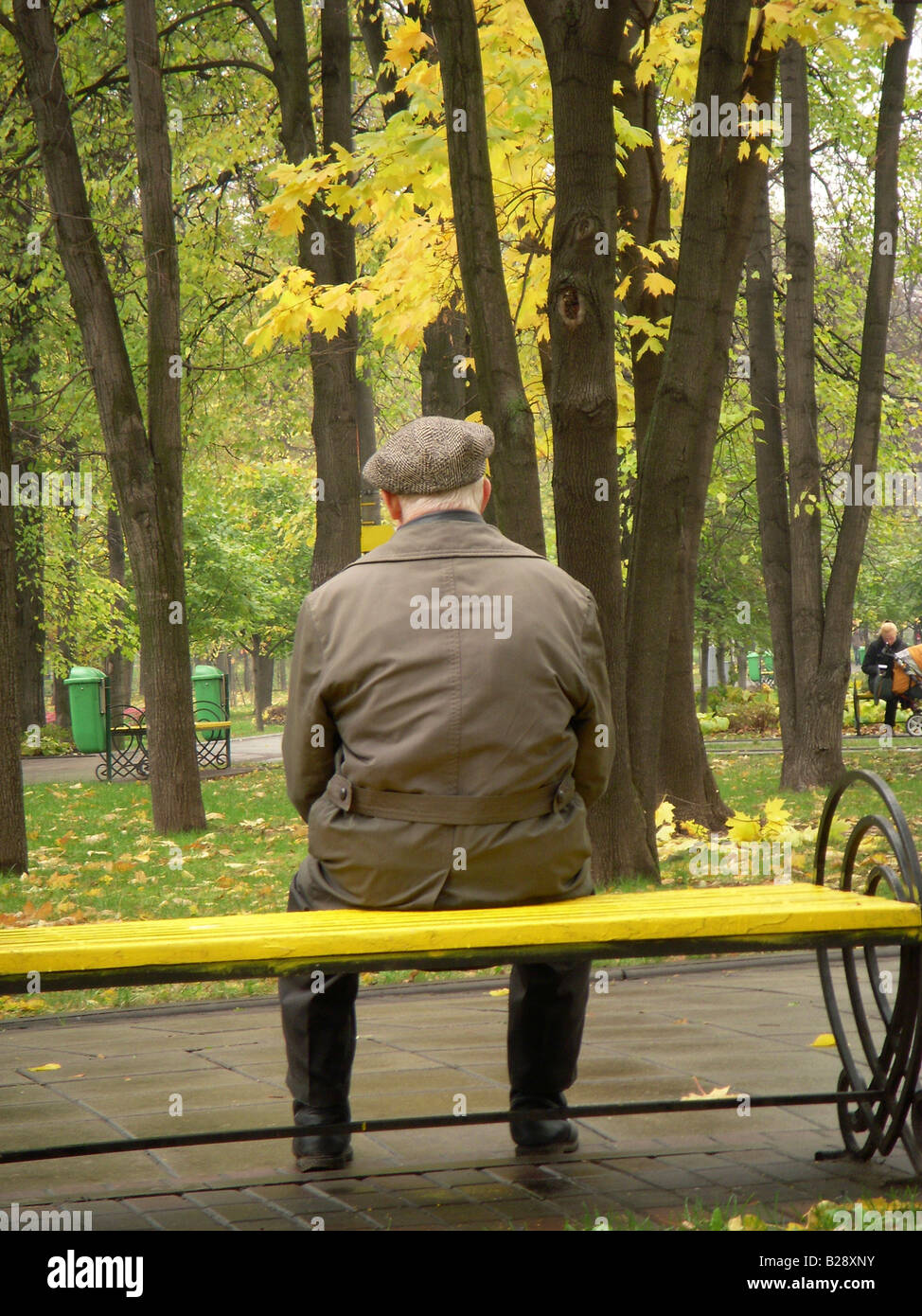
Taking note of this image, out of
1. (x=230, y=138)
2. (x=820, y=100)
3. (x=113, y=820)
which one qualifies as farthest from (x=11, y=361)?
(x=820, y=100)

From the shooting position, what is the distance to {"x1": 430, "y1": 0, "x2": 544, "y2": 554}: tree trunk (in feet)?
23.2

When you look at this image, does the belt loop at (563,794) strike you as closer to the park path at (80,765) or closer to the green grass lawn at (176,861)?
the green grass lawn at (176,861)

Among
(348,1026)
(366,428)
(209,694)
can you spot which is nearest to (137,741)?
(209,694)

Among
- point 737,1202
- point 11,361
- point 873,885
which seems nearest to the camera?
point 737,1202

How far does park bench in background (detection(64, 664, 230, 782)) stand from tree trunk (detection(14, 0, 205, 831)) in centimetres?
777

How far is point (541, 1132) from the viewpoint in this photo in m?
3.83

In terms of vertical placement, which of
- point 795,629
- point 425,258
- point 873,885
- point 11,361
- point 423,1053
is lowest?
point 423,1053

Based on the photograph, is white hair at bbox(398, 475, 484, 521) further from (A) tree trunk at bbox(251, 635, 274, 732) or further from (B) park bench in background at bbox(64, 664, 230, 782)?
(A) tree trunk at bbox(251, 635, 274, 732)

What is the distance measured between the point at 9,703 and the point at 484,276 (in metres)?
3.84

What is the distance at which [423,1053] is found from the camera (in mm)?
5004

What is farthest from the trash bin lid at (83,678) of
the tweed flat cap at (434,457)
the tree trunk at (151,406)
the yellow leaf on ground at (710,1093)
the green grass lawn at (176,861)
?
the tweed flat cap at (434,457)

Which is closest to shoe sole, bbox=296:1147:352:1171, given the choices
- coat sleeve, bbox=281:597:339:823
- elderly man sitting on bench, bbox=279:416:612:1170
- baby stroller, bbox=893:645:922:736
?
elderly man sitting on bench, bbox=279:416:612:1170
